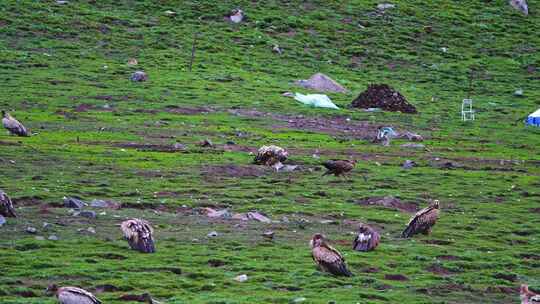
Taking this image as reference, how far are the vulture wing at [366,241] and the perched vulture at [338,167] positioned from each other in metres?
6.87

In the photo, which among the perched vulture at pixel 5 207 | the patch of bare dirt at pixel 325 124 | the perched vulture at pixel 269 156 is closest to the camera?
the perched vulture at pixel 5 207

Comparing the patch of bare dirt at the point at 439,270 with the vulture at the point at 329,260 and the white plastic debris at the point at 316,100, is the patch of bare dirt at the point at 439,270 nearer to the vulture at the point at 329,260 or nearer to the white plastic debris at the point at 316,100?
the vulture at the point at 329,260

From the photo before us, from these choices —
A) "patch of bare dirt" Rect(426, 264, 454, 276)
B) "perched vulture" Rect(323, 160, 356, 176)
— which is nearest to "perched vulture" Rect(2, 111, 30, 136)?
"perched vulture" Rect(323, 160, 356, 176)

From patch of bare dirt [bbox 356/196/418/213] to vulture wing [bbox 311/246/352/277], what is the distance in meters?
6.53

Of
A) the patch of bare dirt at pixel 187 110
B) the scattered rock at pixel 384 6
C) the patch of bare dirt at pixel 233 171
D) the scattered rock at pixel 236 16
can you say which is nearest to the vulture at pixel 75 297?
the patch of bare dirt at pixel 233 171

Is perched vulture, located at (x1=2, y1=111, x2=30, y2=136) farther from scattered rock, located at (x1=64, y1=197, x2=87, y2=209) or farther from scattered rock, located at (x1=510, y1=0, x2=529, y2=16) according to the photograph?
scattered rock, located at (x1=510, y1=0, x2=529, y2=16)

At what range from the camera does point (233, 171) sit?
23.6m

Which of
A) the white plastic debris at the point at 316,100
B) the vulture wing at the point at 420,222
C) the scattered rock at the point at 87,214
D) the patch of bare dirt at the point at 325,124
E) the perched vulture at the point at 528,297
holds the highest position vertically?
the white plastic debris at the point at 316,100

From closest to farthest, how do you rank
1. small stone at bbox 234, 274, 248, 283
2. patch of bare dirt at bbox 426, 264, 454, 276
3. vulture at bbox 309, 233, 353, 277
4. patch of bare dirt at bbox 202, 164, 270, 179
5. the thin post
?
small stone at bbox 234, 274, 248, 283 < vulture at bbox 309, 233, 353, 277 < patch of bare dirt at bbox 426, 264, 454, 276 < patch of bare dirt at bbox 202, 164, 270, 179 < the thin post

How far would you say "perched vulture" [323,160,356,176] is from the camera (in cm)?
2288

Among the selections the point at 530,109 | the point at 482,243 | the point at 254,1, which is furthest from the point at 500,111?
the point at 482,243

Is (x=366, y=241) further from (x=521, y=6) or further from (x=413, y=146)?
(x=521, y=6)

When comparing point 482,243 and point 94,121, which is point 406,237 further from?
point 94,121

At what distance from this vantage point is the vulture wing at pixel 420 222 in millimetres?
17281
